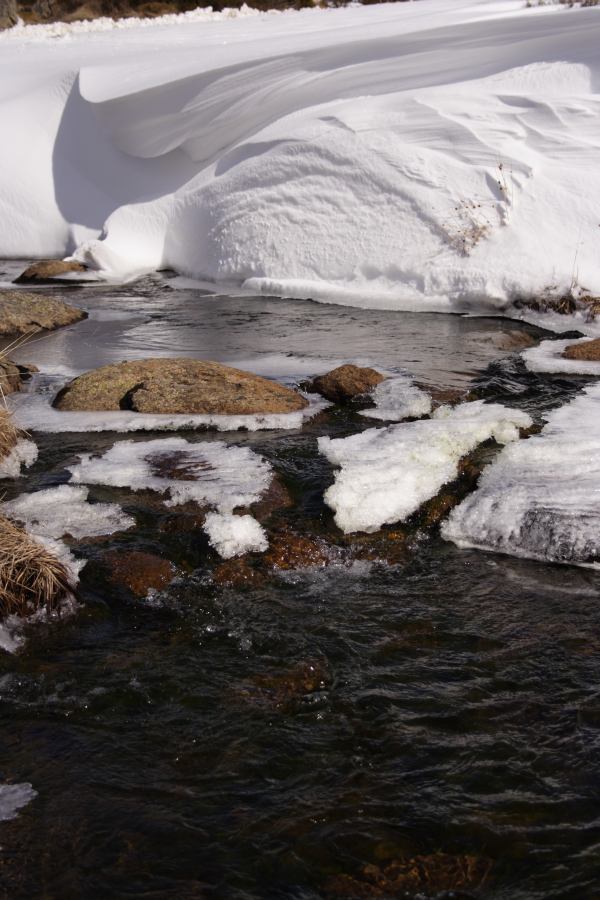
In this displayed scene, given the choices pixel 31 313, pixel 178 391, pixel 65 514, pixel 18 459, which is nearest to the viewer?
pixel 65 514

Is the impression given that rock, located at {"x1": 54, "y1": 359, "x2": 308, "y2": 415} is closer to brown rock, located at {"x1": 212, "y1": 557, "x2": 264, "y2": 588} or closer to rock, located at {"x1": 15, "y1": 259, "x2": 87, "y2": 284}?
brown rock, located at {"x1": 212, "y1": 557, "x2": 264, "y2": 588}

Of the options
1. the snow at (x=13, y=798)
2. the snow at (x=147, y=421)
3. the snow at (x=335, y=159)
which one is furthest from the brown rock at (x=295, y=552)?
the snow at (x=335, y=159)

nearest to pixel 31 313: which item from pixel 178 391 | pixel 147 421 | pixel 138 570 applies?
pixel 178 391

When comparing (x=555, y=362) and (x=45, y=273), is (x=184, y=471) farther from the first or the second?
(x=45, y=273)

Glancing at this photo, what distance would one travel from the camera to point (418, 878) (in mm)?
2758

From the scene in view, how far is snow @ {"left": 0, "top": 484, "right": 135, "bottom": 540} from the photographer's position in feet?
16.0

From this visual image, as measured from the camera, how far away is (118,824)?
2984 millimetres

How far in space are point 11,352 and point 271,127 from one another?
5.14 meters

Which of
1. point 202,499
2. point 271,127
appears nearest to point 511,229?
point 271,127

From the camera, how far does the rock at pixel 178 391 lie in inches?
257

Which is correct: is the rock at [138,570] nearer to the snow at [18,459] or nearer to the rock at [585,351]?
the snow at [18,459]

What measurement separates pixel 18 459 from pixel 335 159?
6463 millimetres

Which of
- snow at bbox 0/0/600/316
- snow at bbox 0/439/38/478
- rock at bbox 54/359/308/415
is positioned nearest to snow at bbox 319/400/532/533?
rock at bbox 54/359/308/415

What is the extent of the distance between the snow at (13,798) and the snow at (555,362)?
538cm
